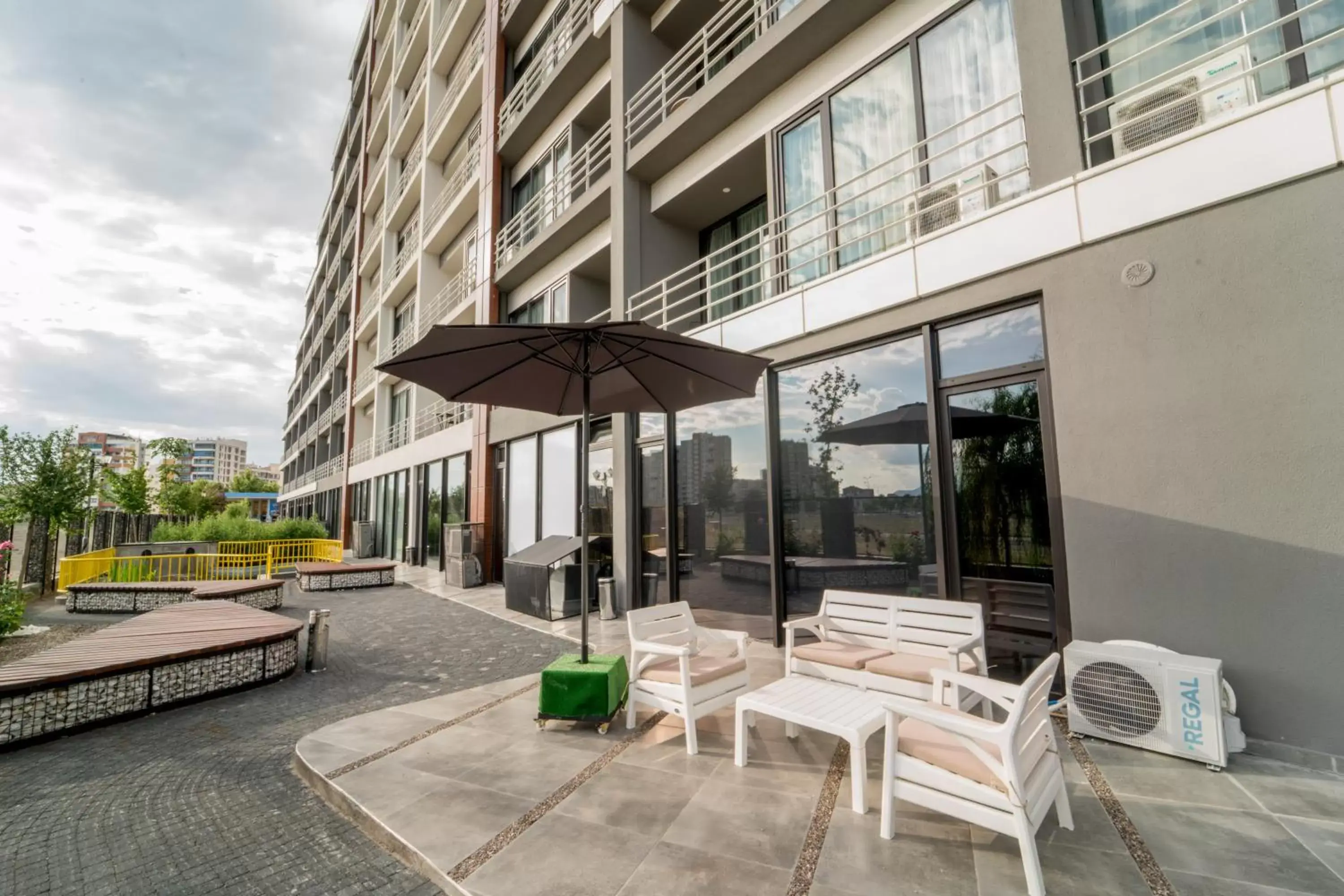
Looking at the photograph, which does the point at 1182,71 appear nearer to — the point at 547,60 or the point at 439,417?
the point at 547,60

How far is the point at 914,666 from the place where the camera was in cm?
374

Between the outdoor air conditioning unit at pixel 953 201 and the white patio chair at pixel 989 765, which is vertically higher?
the outdoor air conditioning unit at pixel 953 201

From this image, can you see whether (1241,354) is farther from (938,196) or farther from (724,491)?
(724,491)

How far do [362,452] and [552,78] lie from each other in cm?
1831

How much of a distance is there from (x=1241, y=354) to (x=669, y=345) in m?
3.49

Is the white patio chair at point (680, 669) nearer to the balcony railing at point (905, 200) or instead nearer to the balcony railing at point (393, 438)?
the balcony railing at point (905, 200)

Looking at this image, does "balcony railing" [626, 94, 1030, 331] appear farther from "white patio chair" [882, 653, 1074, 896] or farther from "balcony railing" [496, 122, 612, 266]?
"balcony railing" [496, 122, 612, 266]

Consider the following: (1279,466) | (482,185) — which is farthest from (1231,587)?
(482,185)

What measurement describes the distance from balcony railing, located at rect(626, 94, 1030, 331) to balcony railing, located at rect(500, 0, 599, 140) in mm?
6806

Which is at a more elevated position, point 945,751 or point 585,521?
point 585,521

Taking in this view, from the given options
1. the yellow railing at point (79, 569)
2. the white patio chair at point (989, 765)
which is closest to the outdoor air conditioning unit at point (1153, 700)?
the white patio chair at point (989, 765)

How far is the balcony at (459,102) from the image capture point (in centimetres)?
1542

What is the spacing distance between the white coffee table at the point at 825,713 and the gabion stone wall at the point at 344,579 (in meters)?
11.2

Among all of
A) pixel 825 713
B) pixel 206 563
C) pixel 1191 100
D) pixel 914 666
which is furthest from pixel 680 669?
pixel 206 563
